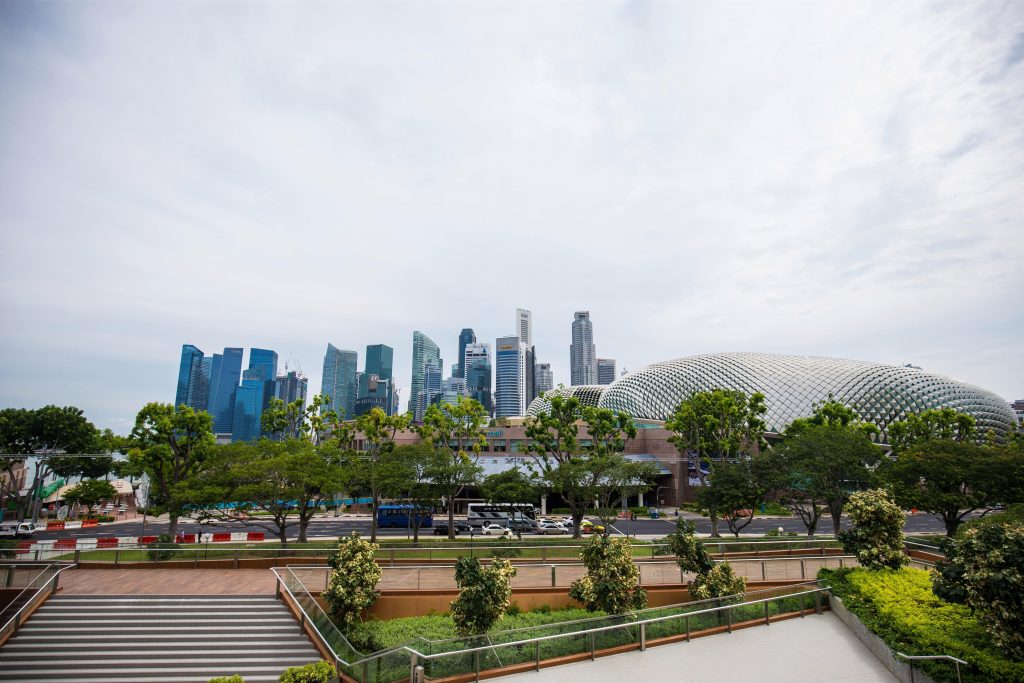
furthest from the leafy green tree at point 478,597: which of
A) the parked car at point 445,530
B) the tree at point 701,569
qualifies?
the parked car at point 445,530

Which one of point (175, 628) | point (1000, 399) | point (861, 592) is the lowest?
point (175, 628)

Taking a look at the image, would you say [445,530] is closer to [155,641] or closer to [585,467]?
[585,467]

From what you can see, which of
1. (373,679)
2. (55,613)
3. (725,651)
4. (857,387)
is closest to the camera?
(373,679)

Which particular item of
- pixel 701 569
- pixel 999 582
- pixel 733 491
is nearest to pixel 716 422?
pixel 733 491

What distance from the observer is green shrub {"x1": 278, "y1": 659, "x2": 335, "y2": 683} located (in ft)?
39.4

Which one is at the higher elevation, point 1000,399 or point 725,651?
point 1000,399

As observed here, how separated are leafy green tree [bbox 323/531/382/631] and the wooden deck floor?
155 inches

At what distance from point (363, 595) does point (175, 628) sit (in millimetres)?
5517

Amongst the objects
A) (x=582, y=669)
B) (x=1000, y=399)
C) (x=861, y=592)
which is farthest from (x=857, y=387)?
(x=582, y=669)

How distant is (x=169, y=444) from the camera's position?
2986 cm

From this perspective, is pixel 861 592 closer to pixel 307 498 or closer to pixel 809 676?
pixel 809 676

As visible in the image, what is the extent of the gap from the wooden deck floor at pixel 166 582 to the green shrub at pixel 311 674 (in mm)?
7128

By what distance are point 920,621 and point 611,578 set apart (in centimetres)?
749

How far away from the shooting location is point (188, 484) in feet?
87.7
